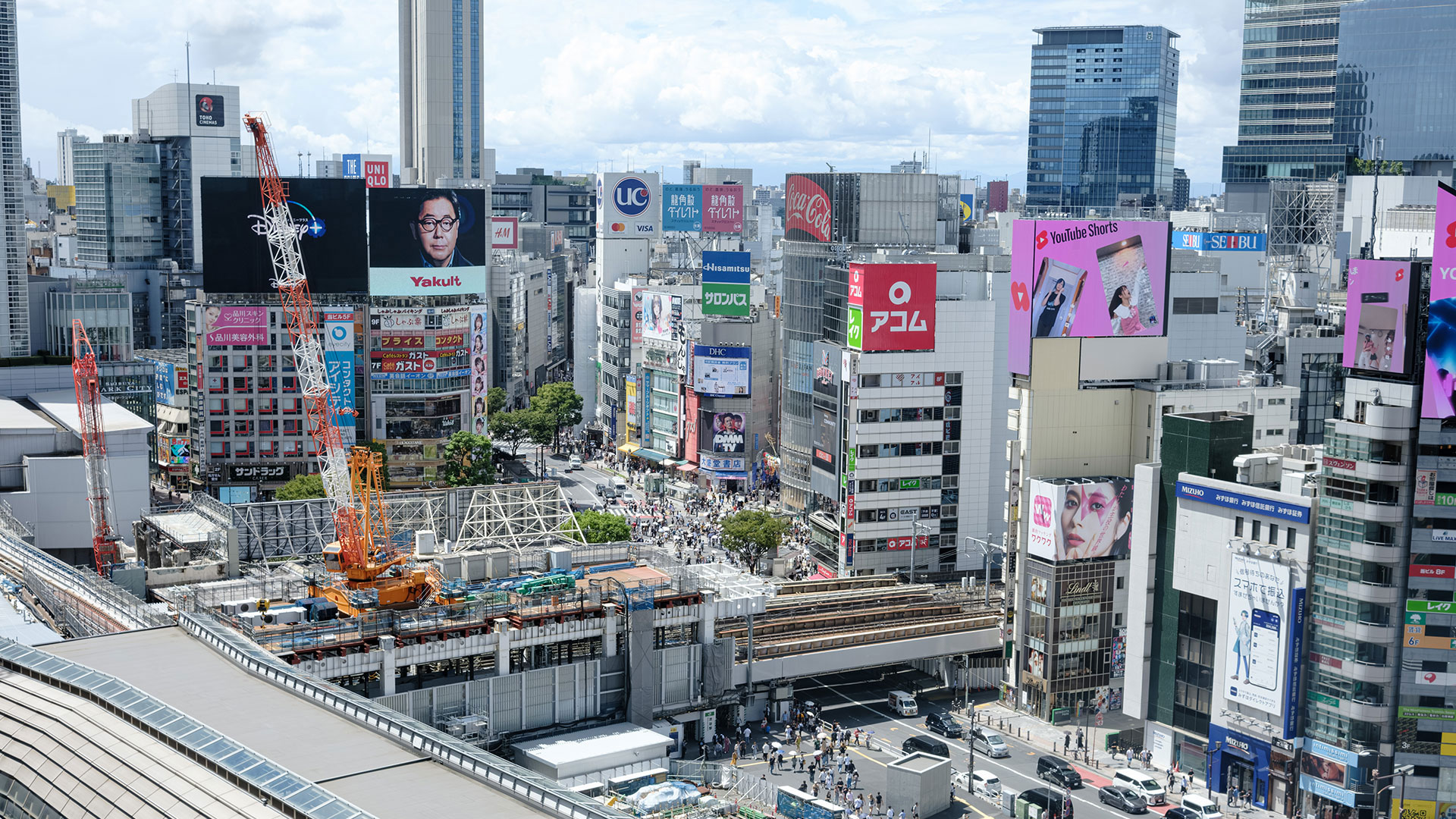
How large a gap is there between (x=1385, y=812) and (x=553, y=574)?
113 feet

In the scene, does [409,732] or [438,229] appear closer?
[409,732]

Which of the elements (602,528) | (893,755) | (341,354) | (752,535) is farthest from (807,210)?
(893,755)

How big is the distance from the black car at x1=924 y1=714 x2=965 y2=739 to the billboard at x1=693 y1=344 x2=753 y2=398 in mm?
52376

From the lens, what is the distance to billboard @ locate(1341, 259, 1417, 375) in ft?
177

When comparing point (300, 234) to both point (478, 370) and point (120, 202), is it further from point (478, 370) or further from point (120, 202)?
point (120, 202)

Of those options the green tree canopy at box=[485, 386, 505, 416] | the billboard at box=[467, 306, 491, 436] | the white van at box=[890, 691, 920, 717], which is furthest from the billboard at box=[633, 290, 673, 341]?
the white van at box=[890, 691, 920, 717]

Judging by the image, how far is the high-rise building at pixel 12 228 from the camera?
4946 inches

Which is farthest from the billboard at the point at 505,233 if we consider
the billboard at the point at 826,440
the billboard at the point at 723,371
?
the billboard at the point at 826,440

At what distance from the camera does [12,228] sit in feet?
422

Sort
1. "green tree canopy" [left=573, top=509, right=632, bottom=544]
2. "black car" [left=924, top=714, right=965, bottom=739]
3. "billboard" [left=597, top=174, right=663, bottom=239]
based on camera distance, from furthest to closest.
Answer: "billboard" [left=597, top=174, right=663, bottom=239]
"green tree canopy" [left=573, top=509, right=632, bottom=544]
"black car" [left=924, top=714, right=965, bottom=739]

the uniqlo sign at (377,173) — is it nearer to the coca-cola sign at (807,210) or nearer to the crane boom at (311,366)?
the coca-cola sign at (807,210)

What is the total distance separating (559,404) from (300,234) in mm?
35129

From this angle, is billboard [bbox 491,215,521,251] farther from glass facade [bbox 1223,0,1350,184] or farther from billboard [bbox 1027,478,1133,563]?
billboard [bbox 1027,478,1133,563]

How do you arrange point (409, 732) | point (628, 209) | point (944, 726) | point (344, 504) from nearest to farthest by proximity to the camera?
point (409, 732) < point (944, 726) < point (344, 504) < point (628, 209)
